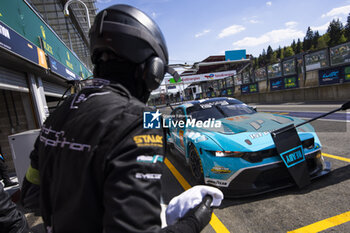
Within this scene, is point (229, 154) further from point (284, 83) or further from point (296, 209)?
point (284, 83)

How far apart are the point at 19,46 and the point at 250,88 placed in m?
23.6

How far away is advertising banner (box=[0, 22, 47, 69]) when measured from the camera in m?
3.73

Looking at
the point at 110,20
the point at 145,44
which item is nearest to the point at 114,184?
the point at 145,44

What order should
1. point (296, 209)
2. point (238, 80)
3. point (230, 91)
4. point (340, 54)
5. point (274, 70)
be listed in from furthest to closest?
point (230, 91) → point (238, 80) → point (274, 70) → point (340, 54) → point (296, 209)

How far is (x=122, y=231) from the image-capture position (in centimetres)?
66

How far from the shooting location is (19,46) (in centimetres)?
436

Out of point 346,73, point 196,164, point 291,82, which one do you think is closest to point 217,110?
point 196,164

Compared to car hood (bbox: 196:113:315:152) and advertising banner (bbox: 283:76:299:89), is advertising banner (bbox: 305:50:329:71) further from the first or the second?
car hood (bbox: 196:113:315:152)

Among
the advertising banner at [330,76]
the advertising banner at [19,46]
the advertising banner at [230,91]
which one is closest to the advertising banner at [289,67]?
the advertising banner at [330,76]

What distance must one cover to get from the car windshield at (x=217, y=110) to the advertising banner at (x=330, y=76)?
13.0 meters

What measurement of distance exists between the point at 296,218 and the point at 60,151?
2.54 metres

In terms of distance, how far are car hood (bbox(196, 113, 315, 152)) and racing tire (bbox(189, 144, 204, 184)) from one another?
378 mm

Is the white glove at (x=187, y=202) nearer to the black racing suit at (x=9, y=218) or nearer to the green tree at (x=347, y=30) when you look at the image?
the black racing suit at (x=9, y=218)

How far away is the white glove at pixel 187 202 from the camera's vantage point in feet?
3.48
